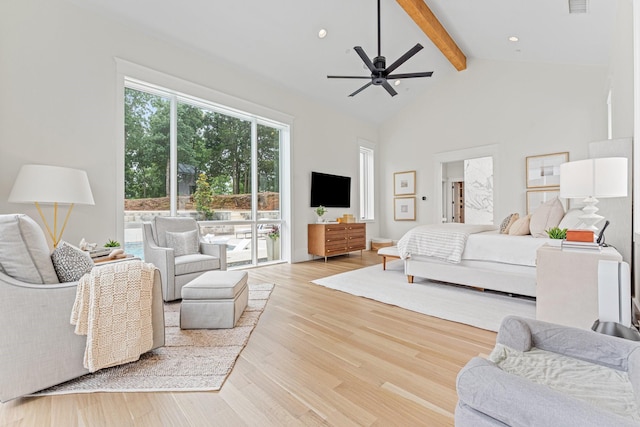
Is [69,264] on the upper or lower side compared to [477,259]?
upper

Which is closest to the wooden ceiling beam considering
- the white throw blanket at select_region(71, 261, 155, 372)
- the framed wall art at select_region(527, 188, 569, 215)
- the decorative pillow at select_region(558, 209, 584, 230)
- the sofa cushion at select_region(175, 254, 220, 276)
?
the framed wall art at select_region(527, 188, 569, 215)

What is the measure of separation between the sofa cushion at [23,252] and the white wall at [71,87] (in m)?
1.77

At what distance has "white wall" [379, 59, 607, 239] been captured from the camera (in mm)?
4840

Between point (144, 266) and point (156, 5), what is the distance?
10.7 ft

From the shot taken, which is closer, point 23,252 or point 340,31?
point 23,252

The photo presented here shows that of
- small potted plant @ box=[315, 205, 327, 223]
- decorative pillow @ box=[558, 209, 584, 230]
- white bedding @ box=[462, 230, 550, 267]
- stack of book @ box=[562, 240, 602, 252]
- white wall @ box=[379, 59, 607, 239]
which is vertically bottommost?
white bedding @ box=[462, 230, 550, 267]

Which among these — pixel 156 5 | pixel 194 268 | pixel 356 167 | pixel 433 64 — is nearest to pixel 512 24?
pixel 433 64

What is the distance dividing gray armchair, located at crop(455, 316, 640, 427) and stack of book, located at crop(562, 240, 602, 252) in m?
1.14

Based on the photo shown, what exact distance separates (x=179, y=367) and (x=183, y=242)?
6.45 ft

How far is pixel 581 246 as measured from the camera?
1.96 meters

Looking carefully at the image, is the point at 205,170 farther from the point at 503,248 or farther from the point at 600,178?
the point at 600,178

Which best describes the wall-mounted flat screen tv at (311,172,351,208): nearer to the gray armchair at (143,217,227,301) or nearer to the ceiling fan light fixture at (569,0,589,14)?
the gray armchair at (143,217,227,301)

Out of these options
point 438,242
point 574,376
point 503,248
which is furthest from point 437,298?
Answer: point 574,376

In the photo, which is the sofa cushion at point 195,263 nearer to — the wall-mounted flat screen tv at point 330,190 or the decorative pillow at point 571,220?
the wall-mounted flat screen tv at point 330,190
